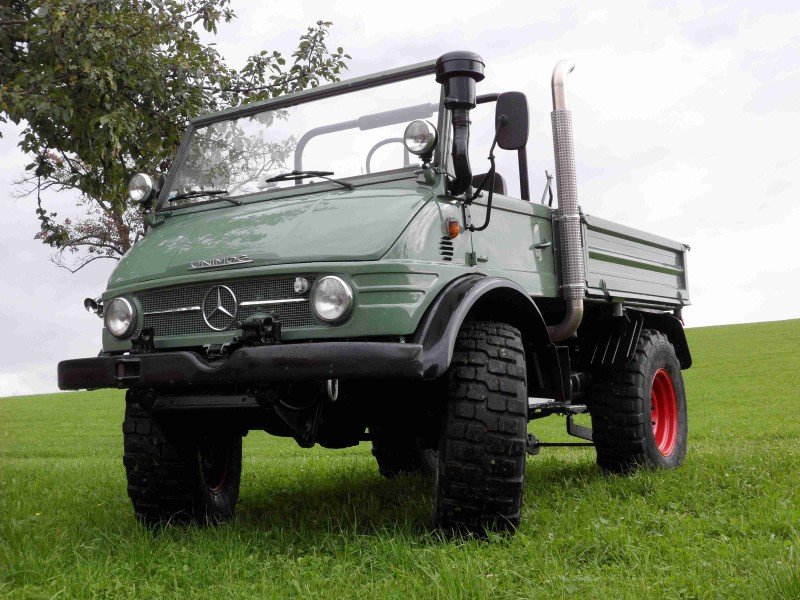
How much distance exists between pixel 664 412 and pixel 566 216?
2696mm

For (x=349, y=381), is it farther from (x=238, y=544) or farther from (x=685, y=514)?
(x=685, y=514)

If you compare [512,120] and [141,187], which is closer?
[512,120]

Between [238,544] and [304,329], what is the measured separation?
125 cm

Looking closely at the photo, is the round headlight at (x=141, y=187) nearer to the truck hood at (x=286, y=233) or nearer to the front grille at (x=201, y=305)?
the truck hood at (x=286, y=233)

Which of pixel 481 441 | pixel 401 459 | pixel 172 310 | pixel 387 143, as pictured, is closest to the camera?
pixel 481 441

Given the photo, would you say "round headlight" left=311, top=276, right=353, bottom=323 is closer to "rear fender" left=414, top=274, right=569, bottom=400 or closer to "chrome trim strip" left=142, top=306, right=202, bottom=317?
"rear fender" left=414, top=274, right=569, bottom=400

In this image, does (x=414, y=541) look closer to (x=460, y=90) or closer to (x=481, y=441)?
(x=481, y=441)

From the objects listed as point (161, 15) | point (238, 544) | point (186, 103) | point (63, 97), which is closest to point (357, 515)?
point (238, 544)

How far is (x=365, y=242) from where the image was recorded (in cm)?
439

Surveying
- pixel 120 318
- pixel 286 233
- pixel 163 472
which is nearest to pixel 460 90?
pixel 286 233

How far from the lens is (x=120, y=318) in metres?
5.07

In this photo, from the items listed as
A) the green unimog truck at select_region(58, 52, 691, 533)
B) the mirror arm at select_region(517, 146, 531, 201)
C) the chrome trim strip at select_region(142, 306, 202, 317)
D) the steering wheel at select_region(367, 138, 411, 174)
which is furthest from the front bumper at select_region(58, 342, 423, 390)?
the mirror arm at select_region(517, 146, 531, 201)

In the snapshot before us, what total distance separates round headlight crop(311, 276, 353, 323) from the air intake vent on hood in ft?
2.04

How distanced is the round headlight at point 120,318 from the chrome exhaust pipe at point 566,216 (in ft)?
8.51
